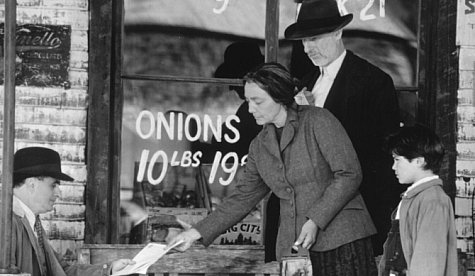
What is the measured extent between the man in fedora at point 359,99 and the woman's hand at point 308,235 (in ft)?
2.38

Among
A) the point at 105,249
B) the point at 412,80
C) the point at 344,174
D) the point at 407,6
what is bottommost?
the point at 105,249

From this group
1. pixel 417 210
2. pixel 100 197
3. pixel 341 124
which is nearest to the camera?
pixel 417 210

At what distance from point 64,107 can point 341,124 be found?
1838 millimetres

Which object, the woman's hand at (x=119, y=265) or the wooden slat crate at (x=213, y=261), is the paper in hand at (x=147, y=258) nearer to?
the woman's hand at (x=119, y=265)

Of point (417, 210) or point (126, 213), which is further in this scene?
point (126, 213)

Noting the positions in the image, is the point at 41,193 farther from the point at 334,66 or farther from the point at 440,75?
the point at 440,75

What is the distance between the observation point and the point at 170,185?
7055 millimetres

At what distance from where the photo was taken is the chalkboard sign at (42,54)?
6930 mm

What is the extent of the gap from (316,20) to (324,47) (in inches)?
6.8

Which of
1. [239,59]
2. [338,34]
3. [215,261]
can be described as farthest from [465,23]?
[215,261]

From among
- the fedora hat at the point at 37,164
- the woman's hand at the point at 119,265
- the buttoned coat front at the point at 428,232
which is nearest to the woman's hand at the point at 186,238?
the woman's hand at the point at 119,265

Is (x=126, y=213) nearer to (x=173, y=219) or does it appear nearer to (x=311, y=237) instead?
(x=173, y=219)

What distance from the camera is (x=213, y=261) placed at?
664 centimetres

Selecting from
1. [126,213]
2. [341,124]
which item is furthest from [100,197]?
[341,124]
